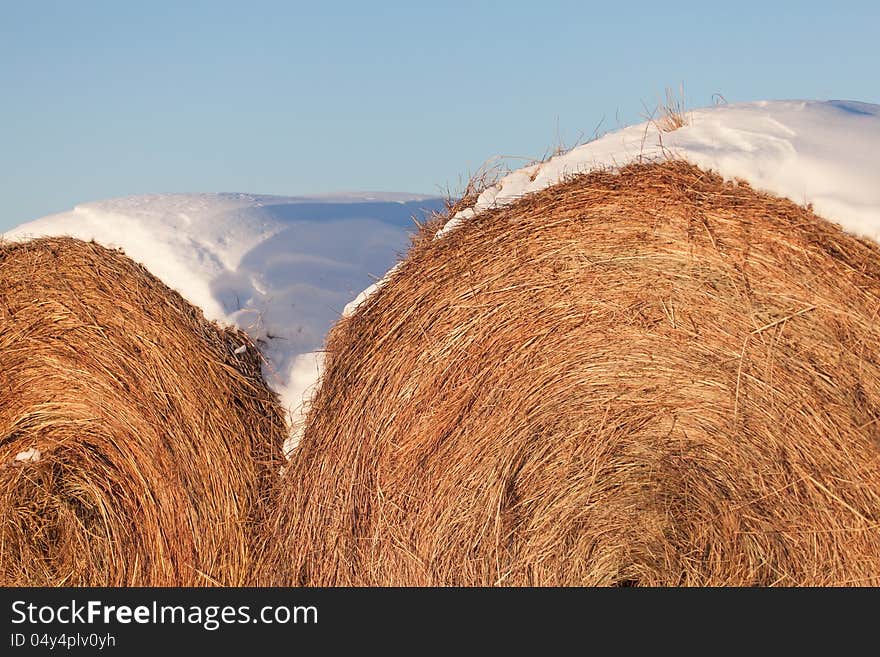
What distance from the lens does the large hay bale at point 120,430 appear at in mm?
3807

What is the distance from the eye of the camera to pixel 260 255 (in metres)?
4.36

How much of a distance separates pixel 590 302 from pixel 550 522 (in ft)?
2.32

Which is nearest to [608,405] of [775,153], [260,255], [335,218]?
[775,153]

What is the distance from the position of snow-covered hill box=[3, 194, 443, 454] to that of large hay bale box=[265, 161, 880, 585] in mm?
359

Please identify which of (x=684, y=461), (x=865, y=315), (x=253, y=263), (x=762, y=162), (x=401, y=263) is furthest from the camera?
(x=253, y=263)

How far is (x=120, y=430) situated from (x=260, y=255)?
2.87 feet

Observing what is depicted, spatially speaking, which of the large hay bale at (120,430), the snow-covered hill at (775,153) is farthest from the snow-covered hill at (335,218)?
the large hay bale at (120,430)

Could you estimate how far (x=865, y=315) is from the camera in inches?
111

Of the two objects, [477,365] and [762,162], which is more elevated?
[762,162]

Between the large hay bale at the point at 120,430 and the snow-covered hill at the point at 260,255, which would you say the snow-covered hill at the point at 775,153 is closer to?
the snow-covered hill at the point at 260,255

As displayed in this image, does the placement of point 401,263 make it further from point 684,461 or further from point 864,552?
point 864,552

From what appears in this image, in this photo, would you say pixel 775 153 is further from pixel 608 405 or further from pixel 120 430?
pixel 120 430

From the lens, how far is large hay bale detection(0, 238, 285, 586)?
12.5 feet

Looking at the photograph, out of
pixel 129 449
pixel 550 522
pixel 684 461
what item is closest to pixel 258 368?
pixel 129 449
